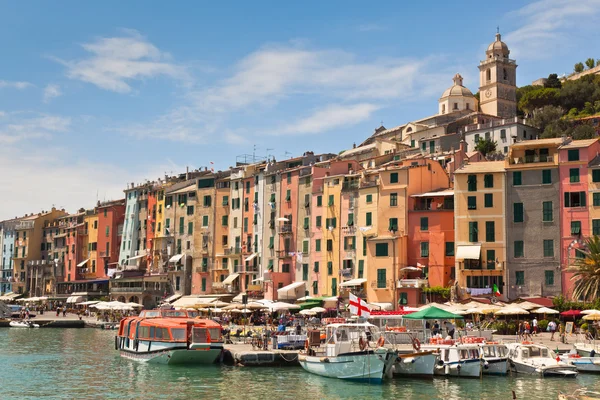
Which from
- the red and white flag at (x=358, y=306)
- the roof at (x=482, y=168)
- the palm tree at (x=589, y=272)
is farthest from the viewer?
the roof at (x=482, y=168)

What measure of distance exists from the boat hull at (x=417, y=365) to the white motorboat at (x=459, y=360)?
2.92ft

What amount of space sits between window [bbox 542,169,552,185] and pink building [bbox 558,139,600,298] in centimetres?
86

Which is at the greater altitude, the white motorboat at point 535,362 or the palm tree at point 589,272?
the palm tree at point 589,272

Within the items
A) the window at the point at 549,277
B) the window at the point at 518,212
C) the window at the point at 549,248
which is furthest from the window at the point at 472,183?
the window at the point at 549,277

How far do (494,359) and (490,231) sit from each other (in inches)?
1013

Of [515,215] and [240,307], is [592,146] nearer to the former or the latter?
[515,215]

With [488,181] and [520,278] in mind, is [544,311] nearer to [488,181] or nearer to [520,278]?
[520,278]

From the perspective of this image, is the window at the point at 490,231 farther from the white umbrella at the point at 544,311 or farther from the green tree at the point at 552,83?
the green tree at the point at 552,83

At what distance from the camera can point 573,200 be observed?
64.4 meters

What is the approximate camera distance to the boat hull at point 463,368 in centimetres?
4175

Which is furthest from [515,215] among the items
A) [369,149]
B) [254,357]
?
[369,149]

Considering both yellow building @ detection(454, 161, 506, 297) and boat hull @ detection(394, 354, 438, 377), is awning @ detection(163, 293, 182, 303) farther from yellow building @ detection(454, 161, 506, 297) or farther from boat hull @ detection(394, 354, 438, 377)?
boat hull @ detection(394, 354, 438, 377)

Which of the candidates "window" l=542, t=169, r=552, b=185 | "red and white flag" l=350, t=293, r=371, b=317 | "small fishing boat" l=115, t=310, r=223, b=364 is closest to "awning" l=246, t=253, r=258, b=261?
"window" l=542, t=169, r=552, b=185

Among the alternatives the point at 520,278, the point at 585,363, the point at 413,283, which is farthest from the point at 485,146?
the point at 585,363
